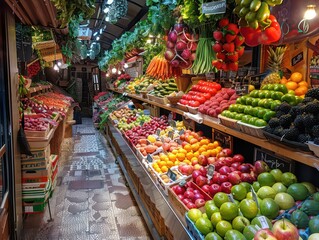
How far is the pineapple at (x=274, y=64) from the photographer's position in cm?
276

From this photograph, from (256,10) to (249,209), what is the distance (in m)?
1.33

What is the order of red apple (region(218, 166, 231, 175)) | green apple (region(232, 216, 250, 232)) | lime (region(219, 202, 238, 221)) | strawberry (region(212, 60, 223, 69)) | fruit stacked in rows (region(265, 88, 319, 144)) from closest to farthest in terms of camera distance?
fruit stacked in rows (region(265, 88, 319, 144)), green apple (region(232, 216, 250, 232)), lime (region(219, 202, 238, 221)), red apple (region(218, 166, 231, 175)), strawberry (region(212, 60, 223, 69))

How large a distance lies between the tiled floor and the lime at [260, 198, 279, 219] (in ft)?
7.46

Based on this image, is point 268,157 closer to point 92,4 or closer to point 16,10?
point 92,4

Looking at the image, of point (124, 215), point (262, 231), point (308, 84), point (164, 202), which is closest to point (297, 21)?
point (308, 84)

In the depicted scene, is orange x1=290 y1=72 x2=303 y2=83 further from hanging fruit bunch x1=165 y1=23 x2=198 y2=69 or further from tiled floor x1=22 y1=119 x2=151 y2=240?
tiled floor x1=22 y1=119 x2=151 y2=240

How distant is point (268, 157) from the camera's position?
2.70m

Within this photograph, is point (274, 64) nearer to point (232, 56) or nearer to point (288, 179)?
point (232, 56)

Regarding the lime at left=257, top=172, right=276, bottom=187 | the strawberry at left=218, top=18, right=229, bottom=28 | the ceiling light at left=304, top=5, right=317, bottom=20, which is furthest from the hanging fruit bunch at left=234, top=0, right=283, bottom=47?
the lime at left=257, top=172, right=276, bottom=187

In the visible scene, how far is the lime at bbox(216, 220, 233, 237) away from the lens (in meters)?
1.99

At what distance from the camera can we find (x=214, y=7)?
8.86 feet

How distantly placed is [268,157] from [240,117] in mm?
456

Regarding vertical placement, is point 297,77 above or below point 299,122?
above

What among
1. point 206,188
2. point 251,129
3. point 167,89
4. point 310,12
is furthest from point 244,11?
point 167,89
